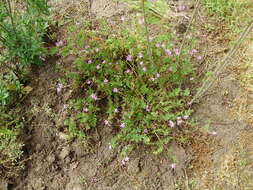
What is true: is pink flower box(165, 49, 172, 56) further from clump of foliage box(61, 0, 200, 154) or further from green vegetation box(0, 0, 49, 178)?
green vegetation box(0, 0, 49, 178)

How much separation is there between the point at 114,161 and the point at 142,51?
1214 millimetres

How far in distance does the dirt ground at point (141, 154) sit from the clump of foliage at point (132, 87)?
0.14 metres

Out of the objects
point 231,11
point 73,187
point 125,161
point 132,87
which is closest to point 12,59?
point 132,87

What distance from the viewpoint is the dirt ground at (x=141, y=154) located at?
7.07 ft

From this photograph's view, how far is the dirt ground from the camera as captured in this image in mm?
2156

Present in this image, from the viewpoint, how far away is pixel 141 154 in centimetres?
225

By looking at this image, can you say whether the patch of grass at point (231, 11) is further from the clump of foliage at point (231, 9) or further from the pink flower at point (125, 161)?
the pink flower at point (125, 161)

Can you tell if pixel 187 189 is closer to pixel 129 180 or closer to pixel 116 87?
pixel 129 180

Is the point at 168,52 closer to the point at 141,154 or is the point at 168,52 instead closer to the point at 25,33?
the point at 141,154

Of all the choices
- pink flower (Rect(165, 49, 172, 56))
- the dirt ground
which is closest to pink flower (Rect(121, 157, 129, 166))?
the dirt ground

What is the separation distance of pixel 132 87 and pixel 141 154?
68cm

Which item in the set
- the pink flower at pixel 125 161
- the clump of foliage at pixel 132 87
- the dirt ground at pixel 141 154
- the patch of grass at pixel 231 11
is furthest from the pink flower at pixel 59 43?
the patch of grass at pixel 231 11

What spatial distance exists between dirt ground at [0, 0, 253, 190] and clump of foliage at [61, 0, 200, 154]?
14cm

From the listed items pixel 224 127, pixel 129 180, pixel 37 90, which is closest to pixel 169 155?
pixel 129 180
